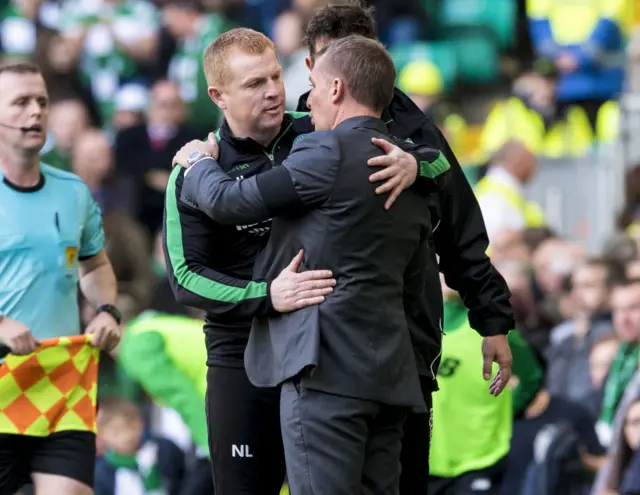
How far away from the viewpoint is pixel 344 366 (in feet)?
18.0

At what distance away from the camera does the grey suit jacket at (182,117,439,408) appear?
5.50m

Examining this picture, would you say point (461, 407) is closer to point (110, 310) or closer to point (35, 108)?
point (110, 310)

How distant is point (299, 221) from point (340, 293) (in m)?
0.28

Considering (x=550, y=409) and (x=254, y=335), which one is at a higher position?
(x=254, y=335)

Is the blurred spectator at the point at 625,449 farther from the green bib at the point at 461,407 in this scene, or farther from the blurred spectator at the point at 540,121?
the blurred spectator at the point at 540,121

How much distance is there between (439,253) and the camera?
641 centimetres

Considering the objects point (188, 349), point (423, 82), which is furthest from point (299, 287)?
point (423, 82)

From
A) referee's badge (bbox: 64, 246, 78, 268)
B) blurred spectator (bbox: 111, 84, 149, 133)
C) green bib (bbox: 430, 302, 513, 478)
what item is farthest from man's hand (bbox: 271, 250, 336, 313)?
blurred spectator (bbox: 111, 84, 149, 133)

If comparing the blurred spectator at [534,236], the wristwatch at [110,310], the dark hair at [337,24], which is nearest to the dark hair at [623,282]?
the blurred spectator at [534,236]

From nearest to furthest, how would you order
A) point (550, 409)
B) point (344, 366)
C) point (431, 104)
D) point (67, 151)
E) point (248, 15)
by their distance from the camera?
point (344, 366) → point (550, 409) → point (67, 151) → point (431, 104) → point (248, 15)

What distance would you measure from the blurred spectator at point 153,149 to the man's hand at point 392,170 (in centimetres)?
906

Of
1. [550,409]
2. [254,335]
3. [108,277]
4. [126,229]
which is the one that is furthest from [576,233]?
[254,335]

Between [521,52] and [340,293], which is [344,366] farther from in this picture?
[521,52]

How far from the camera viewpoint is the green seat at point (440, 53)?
18234 millimetres
